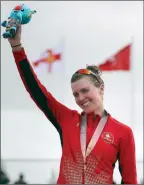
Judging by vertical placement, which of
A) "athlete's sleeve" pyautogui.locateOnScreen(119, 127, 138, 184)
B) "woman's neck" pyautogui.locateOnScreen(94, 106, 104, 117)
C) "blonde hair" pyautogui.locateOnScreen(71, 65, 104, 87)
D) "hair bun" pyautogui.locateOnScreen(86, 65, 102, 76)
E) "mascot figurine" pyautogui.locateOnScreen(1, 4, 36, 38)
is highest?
"mascot figurine" pyautogui.locateOnScreen(1, 4, 36, 38)

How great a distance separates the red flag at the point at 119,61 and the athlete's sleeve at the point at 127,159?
27.8 m

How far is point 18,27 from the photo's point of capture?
18.3 ft

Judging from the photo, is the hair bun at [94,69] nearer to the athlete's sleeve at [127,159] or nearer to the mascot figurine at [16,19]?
the athlete's sleeve at [127,159]

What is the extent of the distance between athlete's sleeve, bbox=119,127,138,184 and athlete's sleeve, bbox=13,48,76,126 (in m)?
0.46

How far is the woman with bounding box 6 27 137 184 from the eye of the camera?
5.68 metres

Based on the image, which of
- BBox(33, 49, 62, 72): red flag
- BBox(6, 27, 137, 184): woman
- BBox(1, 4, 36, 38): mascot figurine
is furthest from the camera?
BBox(33, 49, 62, 72): red flag

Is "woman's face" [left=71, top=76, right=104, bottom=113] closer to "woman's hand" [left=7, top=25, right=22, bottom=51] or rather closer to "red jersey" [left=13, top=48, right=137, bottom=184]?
"red jersey" [left=13, top=48, right=137, bottom=184]

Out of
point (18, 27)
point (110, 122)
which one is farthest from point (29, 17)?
point (110, 122)

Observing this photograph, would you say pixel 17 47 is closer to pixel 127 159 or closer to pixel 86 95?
pixel 86 95

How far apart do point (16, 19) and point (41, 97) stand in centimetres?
71

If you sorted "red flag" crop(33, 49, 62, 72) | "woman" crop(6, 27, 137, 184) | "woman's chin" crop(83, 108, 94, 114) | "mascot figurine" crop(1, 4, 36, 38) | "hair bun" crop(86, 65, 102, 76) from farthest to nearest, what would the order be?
"red flag" crop(33, 49, 62, 72) → "hair bun" crop(86, 65, 102, 76) → "woman's chin" crop(83, 108, 94, 114) → "woman" crop(6, 27, 137, 184) → "mascot figurine" crop(1, 4, 36, 38)

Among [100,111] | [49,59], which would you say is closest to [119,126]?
[100,111]

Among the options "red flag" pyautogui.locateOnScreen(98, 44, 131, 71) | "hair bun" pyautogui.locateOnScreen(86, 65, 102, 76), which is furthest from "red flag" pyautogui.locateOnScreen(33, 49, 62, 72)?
"hair bun" pyautogui.locateOnScreen(86, 65, 102, 76)

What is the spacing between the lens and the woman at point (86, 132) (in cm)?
568
